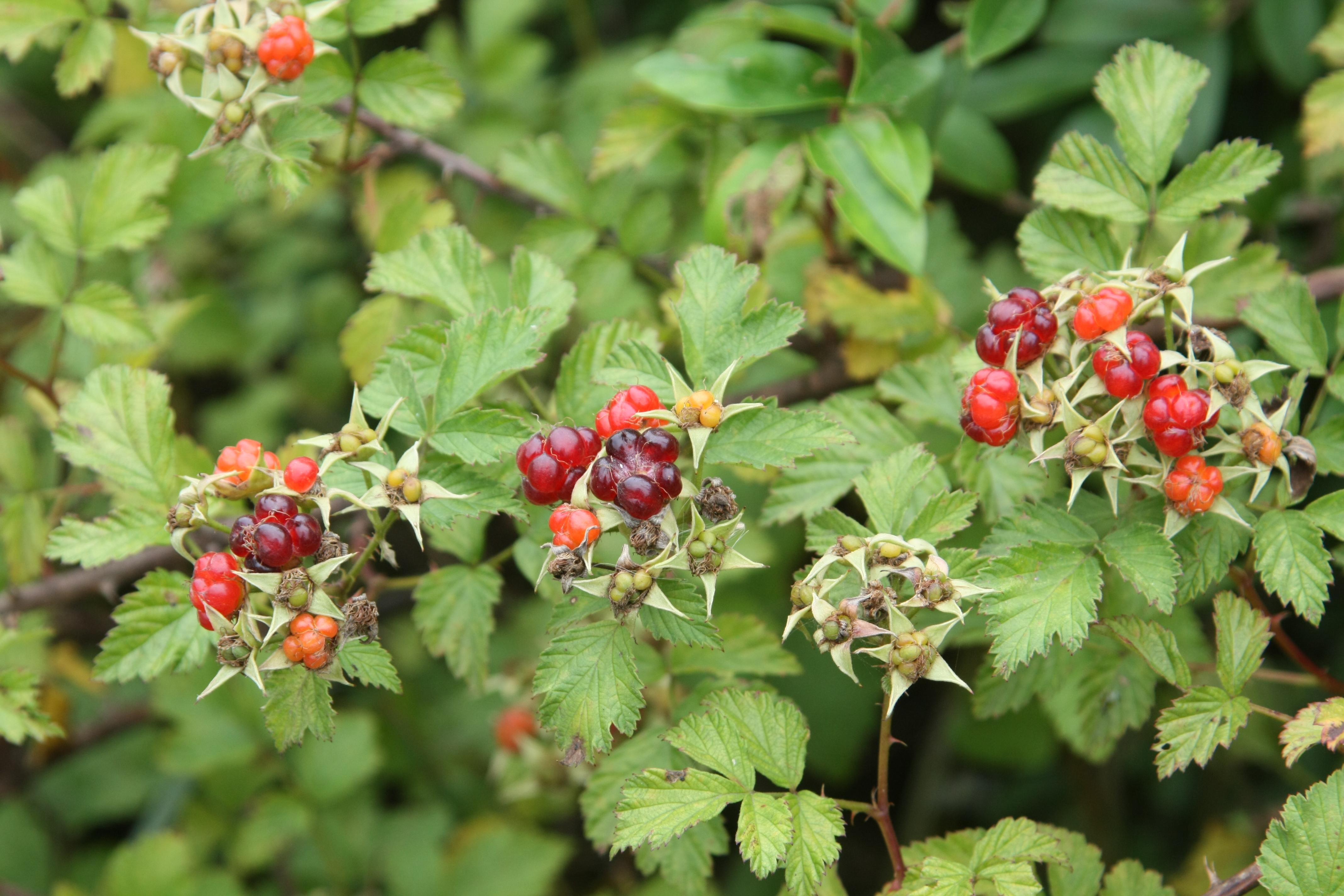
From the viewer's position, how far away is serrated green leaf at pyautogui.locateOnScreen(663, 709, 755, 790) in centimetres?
159

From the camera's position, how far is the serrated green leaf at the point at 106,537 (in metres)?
1.75

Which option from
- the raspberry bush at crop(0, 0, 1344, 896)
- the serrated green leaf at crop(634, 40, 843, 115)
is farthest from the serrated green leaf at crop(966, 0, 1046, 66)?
the serrated green leaf at crop(634, 40, 843, 115)

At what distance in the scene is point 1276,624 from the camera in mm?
1712

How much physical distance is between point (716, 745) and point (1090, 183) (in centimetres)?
133

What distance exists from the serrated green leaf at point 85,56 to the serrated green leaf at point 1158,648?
8.00 ft

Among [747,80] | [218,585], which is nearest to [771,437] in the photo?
[218,585]

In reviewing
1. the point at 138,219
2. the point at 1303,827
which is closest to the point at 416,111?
the point at 138,219

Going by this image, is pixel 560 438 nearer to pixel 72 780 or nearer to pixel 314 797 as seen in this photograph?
pixel 314 797

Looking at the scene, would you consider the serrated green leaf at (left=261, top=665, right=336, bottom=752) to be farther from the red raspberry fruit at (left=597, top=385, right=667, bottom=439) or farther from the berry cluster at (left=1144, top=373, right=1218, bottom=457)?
the berry cluster at (left=1144, top=373, right=1218, bottom=457)

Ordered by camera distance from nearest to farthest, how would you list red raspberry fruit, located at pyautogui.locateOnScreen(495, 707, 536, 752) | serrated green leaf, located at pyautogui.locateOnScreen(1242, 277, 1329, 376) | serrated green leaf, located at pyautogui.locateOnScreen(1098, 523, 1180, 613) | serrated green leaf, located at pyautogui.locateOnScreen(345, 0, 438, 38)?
1. serrated green leaf, located at pyautogui.locateOnScreen(1098, 523, 1180, 613)
2. serrated green leaf, located at pyautogui.locateOnScreen(1242, 277, 1329, 376)
3. serrated green leaf, located at pyautogui.locateOnScreen(345, 0, 438, 38)
4. red raspberry fruit, located at pyautogui.locateOnScreen(495, 707, 536, 752)

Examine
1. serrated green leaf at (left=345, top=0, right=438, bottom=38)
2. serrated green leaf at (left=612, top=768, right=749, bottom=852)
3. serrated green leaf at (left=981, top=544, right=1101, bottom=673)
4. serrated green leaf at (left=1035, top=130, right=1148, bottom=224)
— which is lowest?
serrated green leaf at (left=612, top=768, right=749, bottom=852)

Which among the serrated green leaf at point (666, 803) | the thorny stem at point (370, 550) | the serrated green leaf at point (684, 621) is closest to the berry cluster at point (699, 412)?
the serrated green leaf at point (684, 621)

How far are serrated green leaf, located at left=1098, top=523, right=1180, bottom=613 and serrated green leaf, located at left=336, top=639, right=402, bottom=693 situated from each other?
1122mm

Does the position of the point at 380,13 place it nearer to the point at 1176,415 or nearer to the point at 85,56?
the point at 85,56
